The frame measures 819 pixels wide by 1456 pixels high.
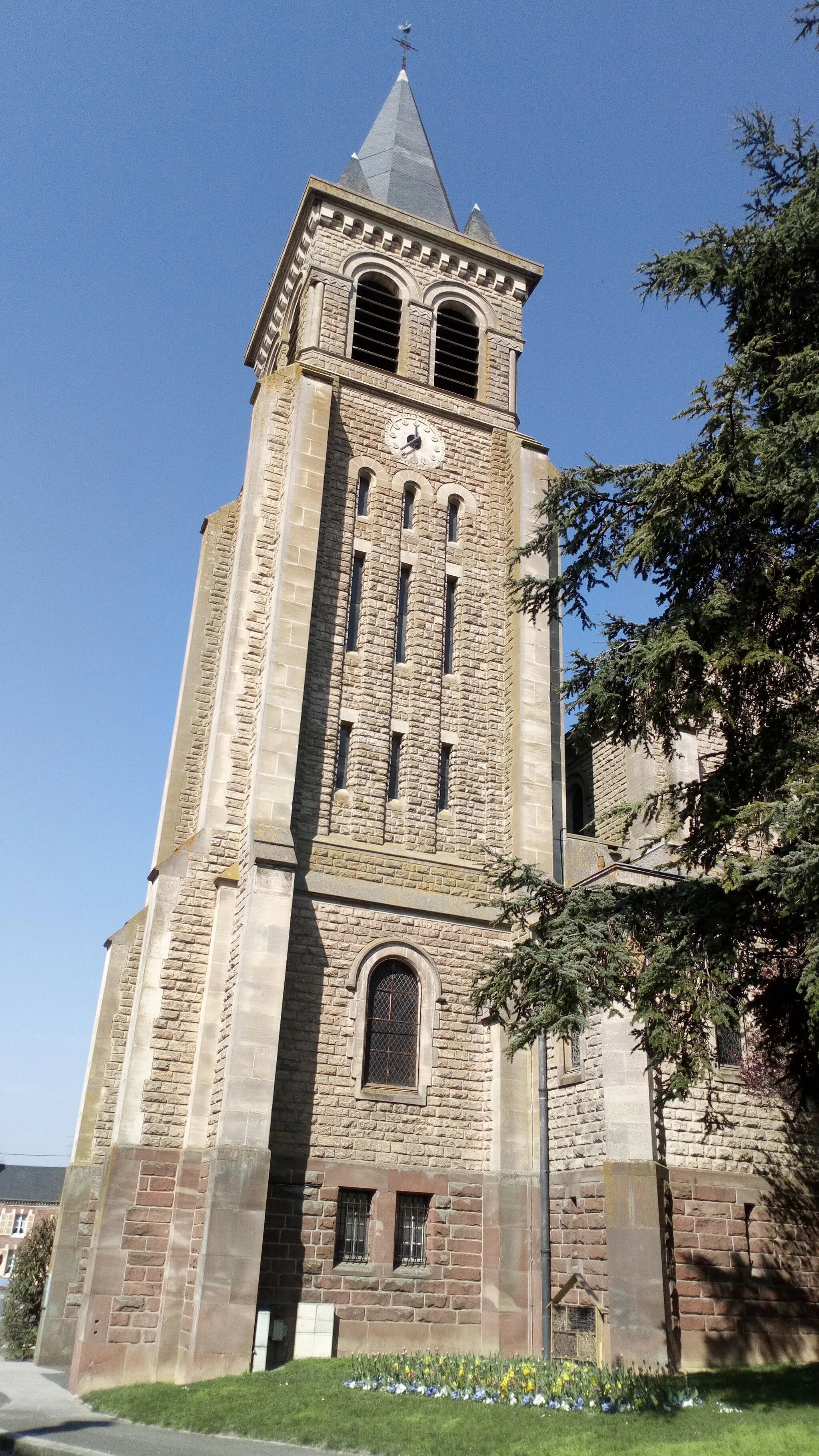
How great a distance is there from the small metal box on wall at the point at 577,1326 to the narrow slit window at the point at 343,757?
833cm

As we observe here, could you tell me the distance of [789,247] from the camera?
463 inches

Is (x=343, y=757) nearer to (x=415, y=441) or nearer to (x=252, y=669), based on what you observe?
(x=252, y=669)

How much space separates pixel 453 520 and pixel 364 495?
2.01m

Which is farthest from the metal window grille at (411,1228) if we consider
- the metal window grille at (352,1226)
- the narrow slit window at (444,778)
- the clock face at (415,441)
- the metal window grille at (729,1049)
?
the clock face at (415,441)

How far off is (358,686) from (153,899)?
514 cm

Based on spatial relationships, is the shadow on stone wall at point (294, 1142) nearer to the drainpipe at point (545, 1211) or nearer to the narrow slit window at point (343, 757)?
the narrow slit window at point (343, 757)

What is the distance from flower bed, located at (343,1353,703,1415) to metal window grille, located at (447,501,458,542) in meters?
14.4

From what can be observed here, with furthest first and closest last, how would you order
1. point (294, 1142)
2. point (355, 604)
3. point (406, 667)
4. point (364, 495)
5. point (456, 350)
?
point (456, 350), point (364, 495), point (355, 604), point (406, 667), point (294, 1142)

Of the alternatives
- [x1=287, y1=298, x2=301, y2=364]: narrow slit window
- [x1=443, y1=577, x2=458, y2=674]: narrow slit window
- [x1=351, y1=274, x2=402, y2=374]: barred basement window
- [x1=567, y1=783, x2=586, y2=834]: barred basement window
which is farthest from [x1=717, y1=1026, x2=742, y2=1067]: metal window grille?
[x1=287, y1=298, x2=301, y2=364]: narrow slit window

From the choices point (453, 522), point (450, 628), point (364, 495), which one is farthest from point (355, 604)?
point (453, 522)

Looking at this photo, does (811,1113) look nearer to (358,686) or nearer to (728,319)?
(358,686)

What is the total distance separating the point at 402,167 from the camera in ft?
97.6

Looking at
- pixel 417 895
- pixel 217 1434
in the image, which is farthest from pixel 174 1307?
pixel 417 895

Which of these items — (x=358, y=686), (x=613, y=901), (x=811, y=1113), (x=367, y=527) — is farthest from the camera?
(x=367, y=527)
